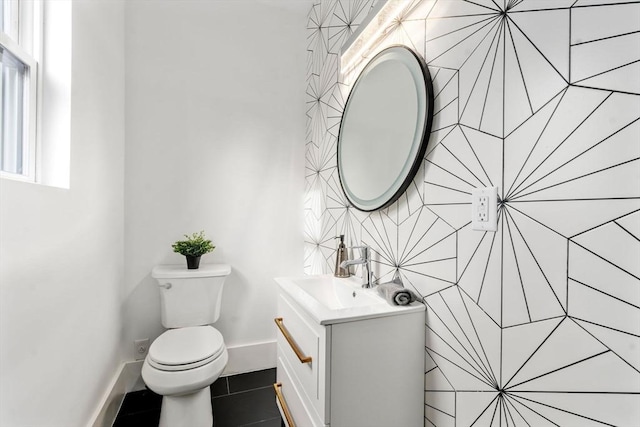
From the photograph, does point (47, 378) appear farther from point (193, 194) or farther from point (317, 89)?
point (317, 89)

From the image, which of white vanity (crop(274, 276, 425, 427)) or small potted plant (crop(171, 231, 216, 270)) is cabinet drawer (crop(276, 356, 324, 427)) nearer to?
white vanity (crop(274, 276, 425, 427))

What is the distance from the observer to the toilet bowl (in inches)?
53.7

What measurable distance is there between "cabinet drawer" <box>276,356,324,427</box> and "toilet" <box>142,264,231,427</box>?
319 mm

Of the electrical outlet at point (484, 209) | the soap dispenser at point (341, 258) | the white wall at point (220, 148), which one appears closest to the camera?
the electrical outlet at point (484, 209)

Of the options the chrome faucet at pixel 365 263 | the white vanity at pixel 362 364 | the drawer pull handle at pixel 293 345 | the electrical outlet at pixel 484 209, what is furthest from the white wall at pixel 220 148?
the electrical outlet at pixel 484 209

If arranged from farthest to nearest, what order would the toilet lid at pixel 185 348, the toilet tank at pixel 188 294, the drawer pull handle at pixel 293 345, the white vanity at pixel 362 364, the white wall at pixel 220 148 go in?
the white wall at pixel 220 148, the toilet tank at pixel 188 294, the toilet lid at pixel 185 348, the drawer pull handle at pixel 293 345, the white vanity at pixel 362 364

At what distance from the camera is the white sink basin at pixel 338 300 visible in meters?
0.98

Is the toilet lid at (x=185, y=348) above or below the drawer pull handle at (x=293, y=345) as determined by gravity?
below

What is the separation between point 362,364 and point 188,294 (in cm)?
132

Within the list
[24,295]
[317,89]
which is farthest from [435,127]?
[24,295]

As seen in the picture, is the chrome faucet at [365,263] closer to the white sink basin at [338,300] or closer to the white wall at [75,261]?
the white sink basin at [338,300]

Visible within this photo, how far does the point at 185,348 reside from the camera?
5.02 feet

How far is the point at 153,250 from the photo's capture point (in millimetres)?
1974

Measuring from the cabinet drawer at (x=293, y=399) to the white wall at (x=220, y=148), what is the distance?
2.66ft
